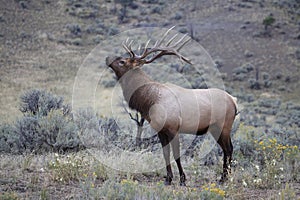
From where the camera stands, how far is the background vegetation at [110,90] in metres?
6.03

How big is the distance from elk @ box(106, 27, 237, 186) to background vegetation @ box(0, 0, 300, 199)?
0.53 meters

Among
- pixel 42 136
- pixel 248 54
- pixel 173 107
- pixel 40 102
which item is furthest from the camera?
pixel 248 54

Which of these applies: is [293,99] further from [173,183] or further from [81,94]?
[173,183]

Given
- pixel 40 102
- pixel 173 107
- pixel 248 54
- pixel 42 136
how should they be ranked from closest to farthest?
1. pixel 173 107
2. pixel 42 136
3. pixel 40 102
4. pixel 248 54

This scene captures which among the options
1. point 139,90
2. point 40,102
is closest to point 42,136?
point 139,90

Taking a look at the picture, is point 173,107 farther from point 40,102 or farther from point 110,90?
point 110,90

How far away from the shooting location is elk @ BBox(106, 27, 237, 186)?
6.65 metres

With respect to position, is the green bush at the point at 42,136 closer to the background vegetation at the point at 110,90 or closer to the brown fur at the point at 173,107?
the background vegetation at the point at 110,90

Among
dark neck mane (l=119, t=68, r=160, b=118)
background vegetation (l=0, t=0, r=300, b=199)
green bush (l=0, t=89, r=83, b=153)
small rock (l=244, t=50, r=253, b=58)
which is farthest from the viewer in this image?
small rock (l=244, t=50, r=253, b=58)

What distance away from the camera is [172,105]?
6707 millimetres

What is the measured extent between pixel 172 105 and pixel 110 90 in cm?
1857

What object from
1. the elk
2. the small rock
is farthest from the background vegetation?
the elk

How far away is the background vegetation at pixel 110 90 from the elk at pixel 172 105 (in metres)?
0.53

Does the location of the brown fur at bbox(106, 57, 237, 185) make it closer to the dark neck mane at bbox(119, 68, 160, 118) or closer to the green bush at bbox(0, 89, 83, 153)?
the dark neck mane at bbox(119, 68, 160, 118)
